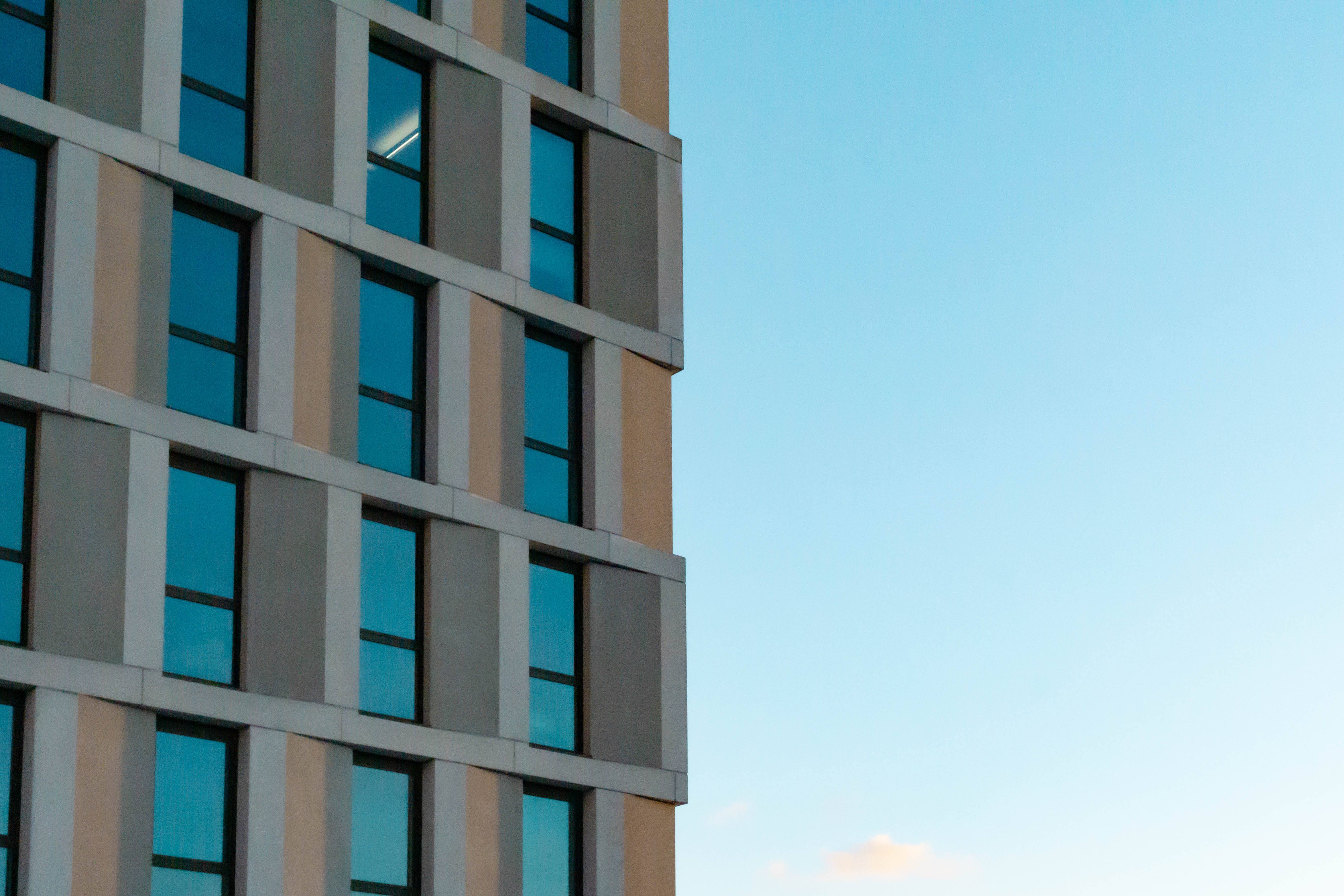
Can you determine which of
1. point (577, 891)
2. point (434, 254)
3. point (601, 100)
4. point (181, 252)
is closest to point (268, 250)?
point (181, 252)

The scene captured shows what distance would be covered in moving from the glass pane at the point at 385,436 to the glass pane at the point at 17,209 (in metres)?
4.20

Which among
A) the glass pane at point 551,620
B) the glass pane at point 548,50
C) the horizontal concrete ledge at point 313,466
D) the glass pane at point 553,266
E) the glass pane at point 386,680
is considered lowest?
the glass pane at point 386,680

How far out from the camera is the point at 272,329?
20953 millimetres

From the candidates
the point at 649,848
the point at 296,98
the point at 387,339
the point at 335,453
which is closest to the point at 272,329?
the point at 335,453

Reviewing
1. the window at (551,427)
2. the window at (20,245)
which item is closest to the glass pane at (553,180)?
the window at (551,427)

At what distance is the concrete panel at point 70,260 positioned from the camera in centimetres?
1912

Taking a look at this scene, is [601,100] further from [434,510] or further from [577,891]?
[577,891]

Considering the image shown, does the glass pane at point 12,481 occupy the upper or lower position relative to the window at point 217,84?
lower

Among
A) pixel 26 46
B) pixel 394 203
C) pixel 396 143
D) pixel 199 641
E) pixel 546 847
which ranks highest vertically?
pixel 396 143

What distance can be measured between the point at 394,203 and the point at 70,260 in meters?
4.70

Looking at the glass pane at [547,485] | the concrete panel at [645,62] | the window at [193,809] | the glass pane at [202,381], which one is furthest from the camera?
the concrete panel at [645,62]

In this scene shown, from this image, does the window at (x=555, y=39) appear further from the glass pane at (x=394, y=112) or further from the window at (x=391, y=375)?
the window at (x=391, y=375)

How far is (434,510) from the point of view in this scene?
2197 cm

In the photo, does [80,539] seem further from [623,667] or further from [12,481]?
[623,667]
